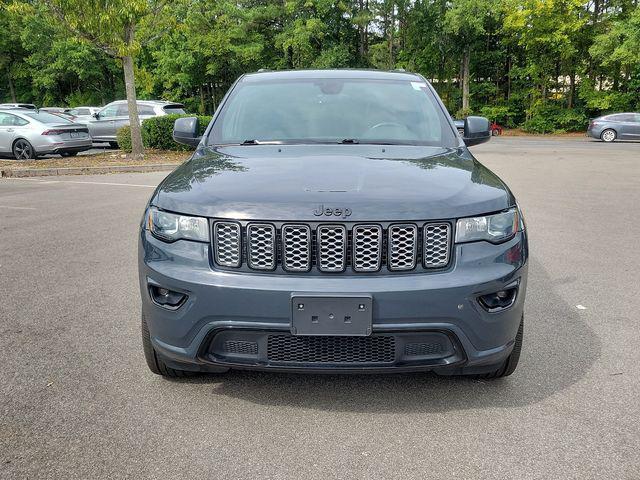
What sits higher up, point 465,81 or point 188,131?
point 465,81

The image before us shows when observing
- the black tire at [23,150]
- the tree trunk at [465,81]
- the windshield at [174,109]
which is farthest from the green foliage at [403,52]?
the black tire at [23,150]

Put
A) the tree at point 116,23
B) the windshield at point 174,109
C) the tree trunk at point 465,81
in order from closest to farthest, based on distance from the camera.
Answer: the tree at point 116,23
the windshield at point 174,109
the tree trunk at point 465,81

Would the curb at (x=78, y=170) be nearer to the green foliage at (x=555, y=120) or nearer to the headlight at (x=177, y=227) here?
the headlight at (x=177, y=227)

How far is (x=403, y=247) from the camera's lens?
8.45 ft

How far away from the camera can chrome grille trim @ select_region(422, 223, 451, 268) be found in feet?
8.51

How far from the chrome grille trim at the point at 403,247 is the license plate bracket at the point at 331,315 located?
0.70ft

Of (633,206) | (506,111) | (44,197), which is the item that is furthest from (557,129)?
(44,197)

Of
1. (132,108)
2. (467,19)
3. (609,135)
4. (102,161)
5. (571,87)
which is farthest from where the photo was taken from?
(571,87)

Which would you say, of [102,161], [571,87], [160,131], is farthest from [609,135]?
[102,161]

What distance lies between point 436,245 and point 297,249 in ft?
1.99

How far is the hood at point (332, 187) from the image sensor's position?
2.59 meters

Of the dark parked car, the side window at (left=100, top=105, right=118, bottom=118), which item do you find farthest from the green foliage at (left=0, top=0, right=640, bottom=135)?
the side window at (left=100, top=105, right=118, bottom=118)

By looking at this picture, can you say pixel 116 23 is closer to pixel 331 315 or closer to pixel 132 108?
pixel 132 108

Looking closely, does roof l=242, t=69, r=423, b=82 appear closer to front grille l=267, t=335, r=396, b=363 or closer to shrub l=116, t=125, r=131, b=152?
front grille l=267, t=335, r=396, b=363
